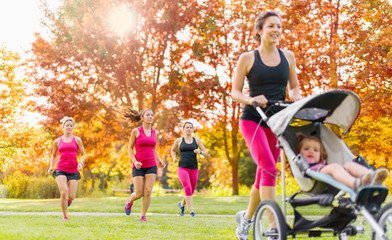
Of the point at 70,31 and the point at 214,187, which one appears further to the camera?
the point at 214,187

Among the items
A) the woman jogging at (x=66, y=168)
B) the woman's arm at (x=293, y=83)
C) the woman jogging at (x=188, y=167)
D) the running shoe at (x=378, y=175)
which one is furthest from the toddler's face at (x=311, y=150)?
the woman jogging at (x=188, y=167)

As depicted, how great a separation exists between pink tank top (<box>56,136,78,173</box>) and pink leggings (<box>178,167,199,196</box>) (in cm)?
273

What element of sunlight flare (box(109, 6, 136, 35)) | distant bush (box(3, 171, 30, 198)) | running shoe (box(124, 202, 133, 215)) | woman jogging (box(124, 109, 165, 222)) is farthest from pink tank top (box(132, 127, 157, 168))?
distant bush (box(3, 171, 30, 198))

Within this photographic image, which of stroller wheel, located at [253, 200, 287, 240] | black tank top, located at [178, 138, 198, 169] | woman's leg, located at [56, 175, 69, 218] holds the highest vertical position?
black tank top, located at [178, 138, 198, 169]

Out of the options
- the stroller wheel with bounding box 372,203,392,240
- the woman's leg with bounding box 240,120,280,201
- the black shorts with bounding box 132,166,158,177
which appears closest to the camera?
the stroller wheel with bounding box 372,203,392,240

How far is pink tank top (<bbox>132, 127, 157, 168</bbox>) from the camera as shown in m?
10.0

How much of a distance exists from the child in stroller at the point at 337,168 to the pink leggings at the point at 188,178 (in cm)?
719

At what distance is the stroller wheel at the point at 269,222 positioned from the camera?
441 cm

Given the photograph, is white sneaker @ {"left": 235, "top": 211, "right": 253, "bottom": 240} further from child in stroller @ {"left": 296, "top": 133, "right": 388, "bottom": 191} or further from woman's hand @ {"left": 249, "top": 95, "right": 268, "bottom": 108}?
woman's hand @ {"left": 249, "top": 95, "right": 268, "bottom": 108}

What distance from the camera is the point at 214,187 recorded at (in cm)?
3519

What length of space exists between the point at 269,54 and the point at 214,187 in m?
30.3

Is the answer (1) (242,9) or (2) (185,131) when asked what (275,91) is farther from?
(1) (242,9)

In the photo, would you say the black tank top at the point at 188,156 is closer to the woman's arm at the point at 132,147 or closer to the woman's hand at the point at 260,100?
the woman's arm at the point at 132,147

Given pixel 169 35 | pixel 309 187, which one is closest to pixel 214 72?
pixel 169 35
